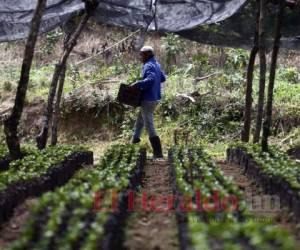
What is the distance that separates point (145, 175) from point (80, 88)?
7.03 meters

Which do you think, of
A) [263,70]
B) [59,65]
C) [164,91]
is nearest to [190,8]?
[263,70]

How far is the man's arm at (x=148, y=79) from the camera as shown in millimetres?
9156

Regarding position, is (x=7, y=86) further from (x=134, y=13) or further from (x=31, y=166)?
(x=31, y=166)

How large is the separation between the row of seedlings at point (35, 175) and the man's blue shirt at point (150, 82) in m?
1.59

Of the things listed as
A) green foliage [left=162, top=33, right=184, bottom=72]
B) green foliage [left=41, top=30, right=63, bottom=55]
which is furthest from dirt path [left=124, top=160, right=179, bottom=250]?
green foliage [left=41, top=30, right=63, bottom=55]

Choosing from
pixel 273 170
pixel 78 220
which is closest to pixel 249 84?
pixel 273 170

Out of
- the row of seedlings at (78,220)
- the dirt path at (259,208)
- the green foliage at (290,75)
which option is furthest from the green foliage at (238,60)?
the row of seedlings at (78,220)

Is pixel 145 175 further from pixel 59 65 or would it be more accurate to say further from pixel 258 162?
pixel 59 65

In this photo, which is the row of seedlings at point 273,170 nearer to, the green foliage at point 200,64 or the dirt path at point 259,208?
the dirt path at point 259,208

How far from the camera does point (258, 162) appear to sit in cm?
669

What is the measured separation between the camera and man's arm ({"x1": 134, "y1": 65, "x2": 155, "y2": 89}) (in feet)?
30.0

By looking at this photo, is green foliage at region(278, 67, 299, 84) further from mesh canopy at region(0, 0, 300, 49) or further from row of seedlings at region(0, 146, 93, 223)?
row of seedlings at region(0, 146, 93, 223)

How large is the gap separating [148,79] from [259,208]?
13.5 ft

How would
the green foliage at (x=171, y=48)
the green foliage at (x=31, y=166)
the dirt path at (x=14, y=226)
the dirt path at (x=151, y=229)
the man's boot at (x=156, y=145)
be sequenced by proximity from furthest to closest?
the green foliage at (x=171, y=48)
the man's boot at (x=156, y=145)
the green foliage at (x=31, y=166)
the dirt path at (x=14, y=226)
the dirt path at (x=151, y=229)
